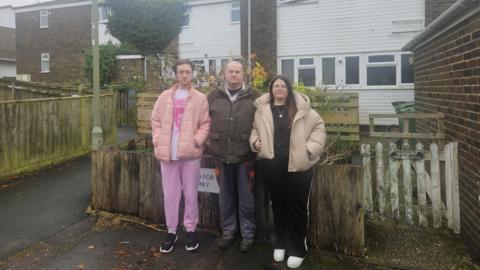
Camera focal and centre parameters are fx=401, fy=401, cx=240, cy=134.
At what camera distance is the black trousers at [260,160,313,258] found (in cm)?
363

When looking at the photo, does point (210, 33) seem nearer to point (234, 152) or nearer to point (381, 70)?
point (381, 70)

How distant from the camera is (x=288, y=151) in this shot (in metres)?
3.55

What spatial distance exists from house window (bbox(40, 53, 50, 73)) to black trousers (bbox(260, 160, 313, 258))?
25411mm

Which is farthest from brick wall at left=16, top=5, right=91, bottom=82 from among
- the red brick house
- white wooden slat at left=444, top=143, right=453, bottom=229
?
white wooden slat at left=444, top=143, right=453, bottom=229

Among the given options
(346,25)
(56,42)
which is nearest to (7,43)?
(56,42)

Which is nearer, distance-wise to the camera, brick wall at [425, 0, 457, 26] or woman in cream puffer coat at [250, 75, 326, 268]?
woman in cream puffer coat at [250, 75, 326, 268]

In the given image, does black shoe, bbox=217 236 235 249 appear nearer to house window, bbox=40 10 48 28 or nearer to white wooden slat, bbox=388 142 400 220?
white wooden slat, bbox=388 142 400 220

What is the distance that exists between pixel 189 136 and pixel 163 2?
61.0 feet

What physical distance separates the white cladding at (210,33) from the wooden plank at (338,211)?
571 inches

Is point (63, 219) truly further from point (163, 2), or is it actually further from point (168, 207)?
point (163, 2)

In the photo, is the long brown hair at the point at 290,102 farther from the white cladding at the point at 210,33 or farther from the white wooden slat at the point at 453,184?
the white cladding at the point at 210,33

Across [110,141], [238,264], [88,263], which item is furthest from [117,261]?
[110,141]

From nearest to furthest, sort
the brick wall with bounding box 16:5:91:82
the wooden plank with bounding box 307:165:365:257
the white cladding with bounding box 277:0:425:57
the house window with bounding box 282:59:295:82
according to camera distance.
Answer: the wooden plank with bounding box 307:165:365:257 → the white cladding with bounding box 277:0:425:57 → the house window with bounding box 282:59:295:82 → the brick wall with bounding box 16:5:91:82

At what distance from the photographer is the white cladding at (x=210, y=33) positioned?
18172 millimetres
